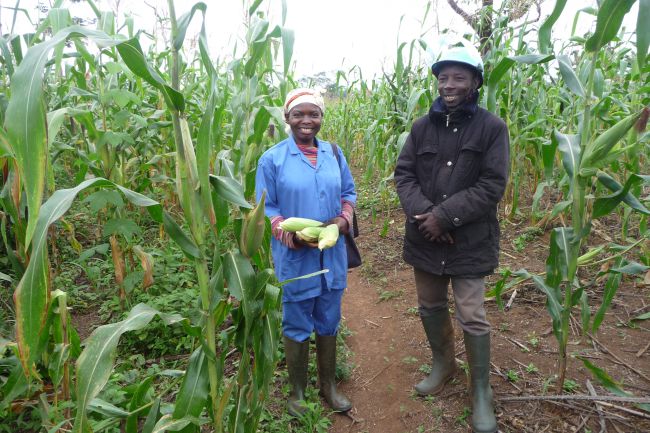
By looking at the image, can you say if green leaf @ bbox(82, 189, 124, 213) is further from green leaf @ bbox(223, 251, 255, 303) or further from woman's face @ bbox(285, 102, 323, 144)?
green leaf @ bbox(223, 251, 255, 303)

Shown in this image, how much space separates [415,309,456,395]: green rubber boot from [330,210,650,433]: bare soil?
6cm

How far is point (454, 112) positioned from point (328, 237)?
39.2 inches

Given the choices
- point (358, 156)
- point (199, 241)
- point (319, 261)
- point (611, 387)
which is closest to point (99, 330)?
point (199, 241)

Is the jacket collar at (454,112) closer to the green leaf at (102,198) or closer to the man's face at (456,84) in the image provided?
the man's face at (456,84)

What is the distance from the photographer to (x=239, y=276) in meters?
1.51

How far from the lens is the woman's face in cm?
238

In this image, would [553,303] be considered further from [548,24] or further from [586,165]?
[548,24]

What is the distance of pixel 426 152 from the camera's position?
2.49m

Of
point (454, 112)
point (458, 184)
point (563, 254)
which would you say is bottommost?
point (563, 254)

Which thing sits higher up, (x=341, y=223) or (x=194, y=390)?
(x=341, y=223)

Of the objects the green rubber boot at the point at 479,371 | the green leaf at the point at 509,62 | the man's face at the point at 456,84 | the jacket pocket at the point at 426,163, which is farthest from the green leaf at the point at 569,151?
the green rubber boot at the point at 479,371

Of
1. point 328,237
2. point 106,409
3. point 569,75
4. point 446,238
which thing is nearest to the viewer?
point 106,409

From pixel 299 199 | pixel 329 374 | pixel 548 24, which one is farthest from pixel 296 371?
pixel 548 24

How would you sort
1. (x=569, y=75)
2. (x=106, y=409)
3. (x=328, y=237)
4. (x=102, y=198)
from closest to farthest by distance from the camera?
(x=106, y=409), (x=569, y=75), (x=328, y=237), (x=102, y=198)
